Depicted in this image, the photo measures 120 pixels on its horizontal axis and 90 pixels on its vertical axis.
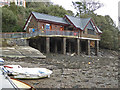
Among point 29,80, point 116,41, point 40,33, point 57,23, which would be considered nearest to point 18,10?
point 57,23

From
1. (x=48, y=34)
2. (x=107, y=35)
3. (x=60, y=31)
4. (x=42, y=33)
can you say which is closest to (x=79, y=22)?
(x=60, y=31)

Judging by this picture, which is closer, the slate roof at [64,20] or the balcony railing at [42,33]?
the balcony railing at [42,33]

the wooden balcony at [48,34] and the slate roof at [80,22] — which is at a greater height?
the slate roof at [80,22]

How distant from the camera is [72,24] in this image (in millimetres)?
25953

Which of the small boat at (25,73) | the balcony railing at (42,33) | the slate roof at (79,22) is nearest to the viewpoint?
the small boat at (25,73)

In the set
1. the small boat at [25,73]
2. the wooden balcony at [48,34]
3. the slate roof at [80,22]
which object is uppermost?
the slate roof at [80,22]

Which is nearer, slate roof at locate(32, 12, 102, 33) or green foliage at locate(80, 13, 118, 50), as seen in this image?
slate roof at locate(32, 12, 102, 33)

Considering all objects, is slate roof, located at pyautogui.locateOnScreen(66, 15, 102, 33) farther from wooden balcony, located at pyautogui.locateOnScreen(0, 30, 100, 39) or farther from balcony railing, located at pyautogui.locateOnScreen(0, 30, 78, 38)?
balcony railing, located at pyautogui.locateOnScreen(0, 30, 78, 38)

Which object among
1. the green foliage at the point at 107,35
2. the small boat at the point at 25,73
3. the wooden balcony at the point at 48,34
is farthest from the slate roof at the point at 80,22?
the small boat at the point at 25,73

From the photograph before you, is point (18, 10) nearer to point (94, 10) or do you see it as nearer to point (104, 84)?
point (94, 10)

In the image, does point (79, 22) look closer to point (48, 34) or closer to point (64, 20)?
point (64, 20)

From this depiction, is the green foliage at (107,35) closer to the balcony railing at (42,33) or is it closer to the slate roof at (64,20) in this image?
the slate roof at (64,20)

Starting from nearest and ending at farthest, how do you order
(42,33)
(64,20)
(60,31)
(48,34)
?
(42,33), (48,34), (60,31), (64,20)

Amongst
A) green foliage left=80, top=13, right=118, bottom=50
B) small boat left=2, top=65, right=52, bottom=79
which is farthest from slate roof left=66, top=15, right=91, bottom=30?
small boat left=2, top=65, right=52, bottom=79
